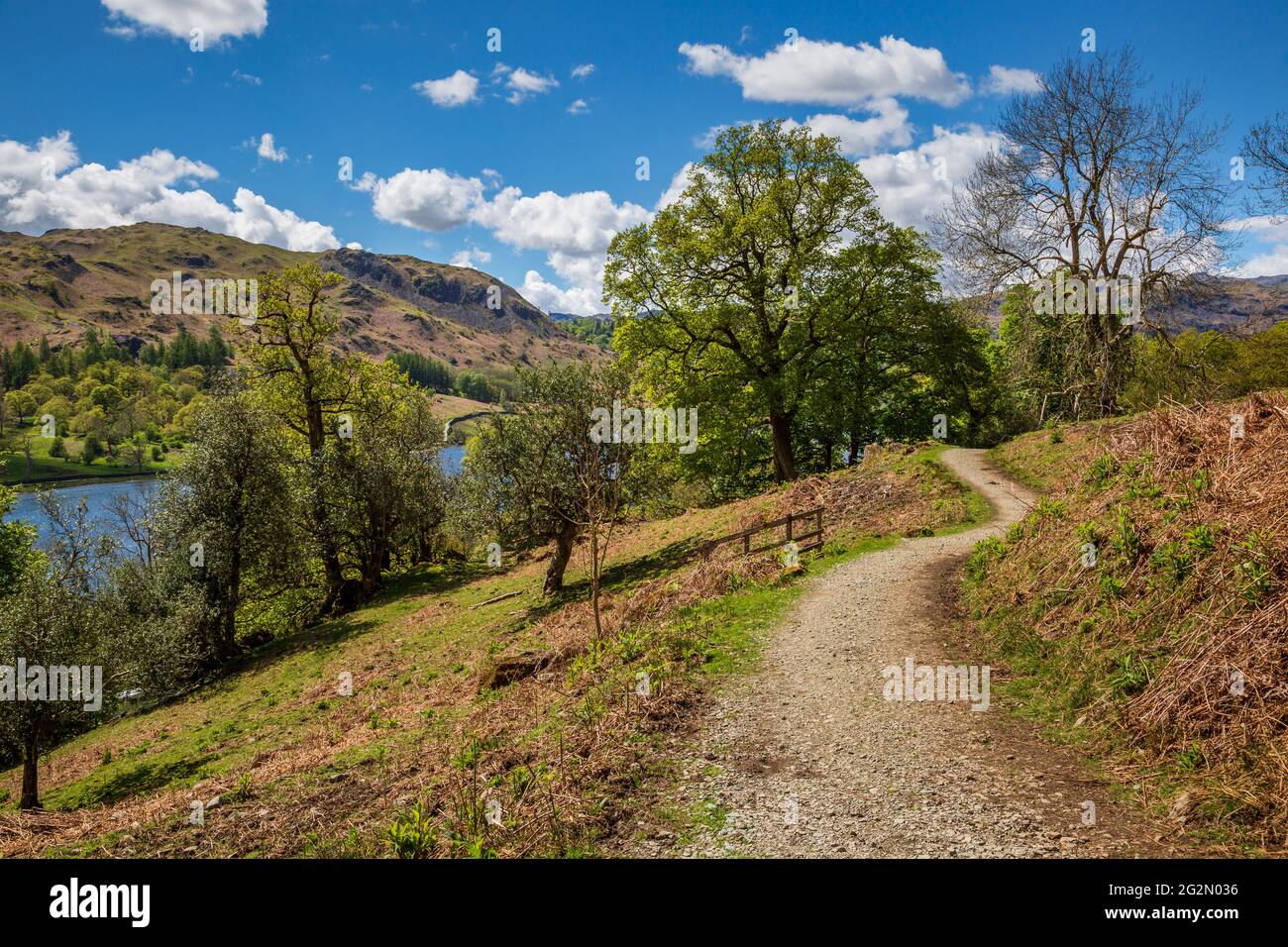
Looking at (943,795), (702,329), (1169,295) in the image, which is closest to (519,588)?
(702,329)

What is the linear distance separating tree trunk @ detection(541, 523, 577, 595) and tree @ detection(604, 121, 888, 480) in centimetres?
1166

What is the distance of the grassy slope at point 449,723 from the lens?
9914 millimetres

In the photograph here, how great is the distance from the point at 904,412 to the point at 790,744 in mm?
40384

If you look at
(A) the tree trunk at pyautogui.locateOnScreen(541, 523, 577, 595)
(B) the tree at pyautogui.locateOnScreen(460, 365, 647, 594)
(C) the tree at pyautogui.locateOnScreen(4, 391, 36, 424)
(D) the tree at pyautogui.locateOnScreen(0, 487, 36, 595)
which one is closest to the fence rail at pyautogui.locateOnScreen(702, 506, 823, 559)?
(B) the tree at pyautogui.locateOnScreen(460, 365, 647, 594)

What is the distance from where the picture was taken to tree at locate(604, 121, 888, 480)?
1393 inches

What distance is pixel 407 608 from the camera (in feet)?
116

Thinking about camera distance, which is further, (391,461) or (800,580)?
(391,461)

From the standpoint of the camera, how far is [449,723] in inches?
640

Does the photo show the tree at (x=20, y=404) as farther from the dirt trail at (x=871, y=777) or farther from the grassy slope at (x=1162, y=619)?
the grassy slope at (x=1162, y=619)

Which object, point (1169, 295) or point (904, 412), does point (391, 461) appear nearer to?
point (904, 412)

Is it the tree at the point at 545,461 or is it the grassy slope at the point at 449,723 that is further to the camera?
the tree at the point at 545,461

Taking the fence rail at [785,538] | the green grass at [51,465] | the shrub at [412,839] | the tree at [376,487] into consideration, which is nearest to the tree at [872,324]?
the fence rail at [785,538]

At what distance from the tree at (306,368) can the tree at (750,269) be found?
58.3 ft

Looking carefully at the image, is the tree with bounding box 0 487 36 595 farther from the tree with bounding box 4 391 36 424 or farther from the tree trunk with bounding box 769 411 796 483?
the tree with bounding box 4 391 36 424
